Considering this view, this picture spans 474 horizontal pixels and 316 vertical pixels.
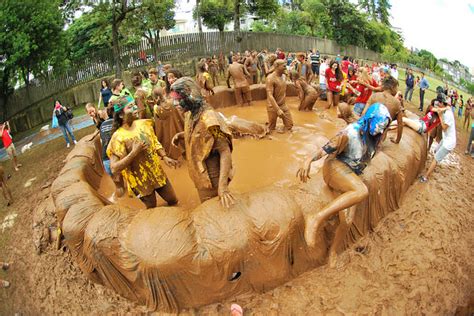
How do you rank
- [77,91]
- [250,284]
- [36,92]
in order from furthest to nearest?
[77,91] → [36,92] → [250,284]

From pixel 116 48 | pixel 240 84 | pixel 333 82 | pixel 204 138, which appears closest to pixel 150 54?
pixel 116 48

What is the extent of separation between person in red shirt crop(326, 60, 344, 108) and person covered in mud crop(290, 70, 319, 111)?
1.47 ft

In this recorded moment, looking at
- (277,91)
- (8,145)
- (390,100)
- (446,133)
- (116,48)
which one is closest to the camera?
(390,100)

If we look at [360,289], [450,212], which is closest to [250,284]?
[360,289]

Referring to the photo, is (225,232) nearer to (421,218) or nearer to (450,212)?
(421,218)

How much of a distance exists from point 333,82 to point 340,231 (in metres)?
5.31

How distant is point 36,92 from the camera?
1188 cm

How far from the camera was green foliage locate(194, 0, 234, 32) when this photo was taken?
2133cm

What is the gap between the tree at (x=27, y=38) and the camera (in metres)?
9.09

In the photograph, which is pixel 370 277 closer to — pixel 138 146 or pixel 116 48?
pixel 138 146

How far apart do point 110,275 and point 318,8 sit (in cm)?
2532

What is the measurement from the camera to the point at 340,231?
3.82 meters

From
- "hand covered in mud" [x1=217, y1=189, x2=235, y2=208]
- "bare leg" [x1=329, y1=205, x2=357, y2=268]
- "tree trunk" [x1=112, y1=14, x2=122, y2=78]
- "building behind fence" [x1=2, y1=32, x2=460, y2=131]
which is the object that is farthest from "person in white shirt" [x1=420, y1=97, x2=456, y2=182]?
"building behind fence" [x1=2, y1=32, x2=460, y2=131]

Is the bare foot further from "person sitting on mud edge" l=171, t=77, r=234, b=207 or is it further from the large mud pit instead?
"person sitting on mud edge" l=171, t=77, r=234, b=207
